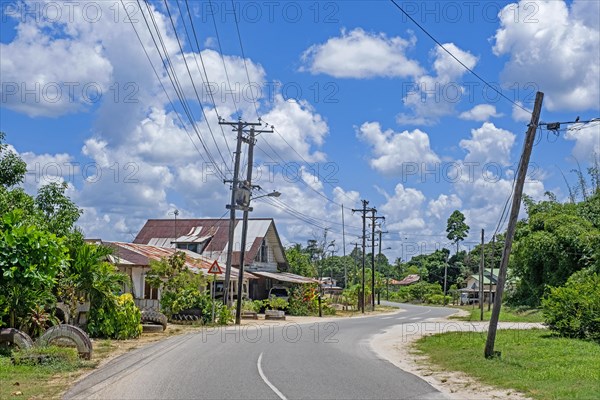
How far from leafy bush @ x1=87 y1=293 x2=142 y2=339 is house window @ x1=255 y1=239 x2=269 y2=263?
102ft

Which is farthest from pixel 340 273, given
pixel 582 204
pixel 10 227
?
pixel 10 227

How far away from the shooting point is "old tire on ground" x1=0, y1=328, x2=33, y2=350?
57.1 ft

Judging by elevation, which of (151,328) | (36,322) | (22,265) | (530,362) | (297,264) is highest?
(297,264)

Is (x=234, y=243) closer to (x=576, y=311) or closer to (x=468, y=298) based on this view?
(x=576, y=311)

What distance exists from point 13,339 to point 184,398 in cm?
691

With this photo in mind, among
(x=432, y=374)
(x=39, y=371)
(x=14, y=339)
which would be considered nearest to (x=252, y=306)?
(x=14, y=339)

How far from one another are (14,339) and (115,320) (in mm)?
7171

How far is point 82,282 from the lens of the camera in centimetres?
2323

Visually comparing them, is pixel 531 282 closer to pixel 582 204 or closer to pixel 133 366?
pixel 582 204

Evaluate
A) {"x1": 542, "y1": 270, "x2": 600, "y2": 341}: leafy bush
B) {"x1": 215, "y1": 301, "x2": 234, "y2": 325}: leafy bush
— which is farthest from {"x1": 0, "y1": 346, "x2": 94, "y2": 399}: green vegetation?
{"x1": 215, "y1": 301, "x2": 234, "y2": 325}: leafy bush

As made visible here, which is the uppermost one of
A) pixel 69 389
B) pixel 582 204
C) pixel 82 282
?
pixel 582 204

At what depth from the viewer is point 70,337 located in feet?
60.2

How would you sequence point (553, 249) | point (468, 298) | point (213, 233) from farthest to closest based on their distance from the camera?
1. point (468, 298)
2. point (213, 233)
3. point (553, 249)

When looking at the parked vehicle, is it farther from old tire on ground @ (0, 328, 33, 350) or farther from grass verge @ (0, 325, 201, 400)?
old tire on ground @ (0, 328, 33, 350)
